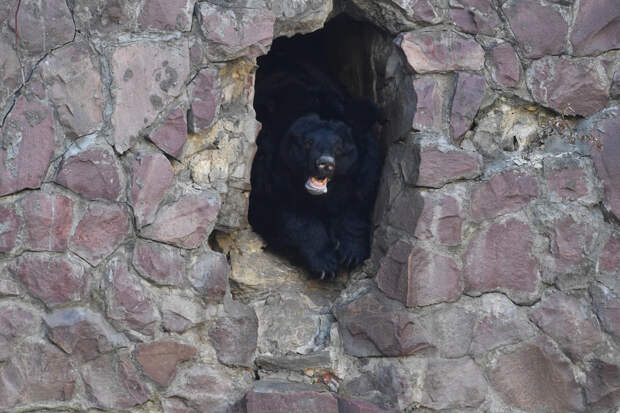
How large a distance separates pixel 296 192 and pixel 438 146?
121cm

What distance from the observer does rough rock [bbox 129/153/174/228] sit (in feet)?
11.7

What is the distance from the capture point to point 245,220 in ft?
13.8

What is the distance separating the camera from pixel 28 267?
3480 millimetres

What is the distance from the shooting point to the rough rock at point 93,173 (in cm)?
349

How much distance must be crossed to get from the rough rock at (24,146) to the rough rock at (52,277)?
28 centimetres

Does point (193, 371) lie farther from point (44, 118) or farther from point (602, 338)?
point (602, 338)

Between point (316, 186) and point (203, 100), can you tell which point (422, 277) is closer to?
point (316, 186)

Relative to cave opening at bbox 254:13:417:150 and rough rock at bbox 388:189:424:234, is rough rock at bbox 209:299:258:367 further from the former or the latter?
cave opening at bbox 254:13:417:150

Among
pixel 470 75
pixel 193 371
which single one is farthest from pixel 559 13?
pixel 193 371

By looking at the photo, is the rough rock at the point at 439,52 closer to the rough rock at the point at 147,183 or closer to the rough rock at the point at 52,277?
the rough rock at the point at 147,183

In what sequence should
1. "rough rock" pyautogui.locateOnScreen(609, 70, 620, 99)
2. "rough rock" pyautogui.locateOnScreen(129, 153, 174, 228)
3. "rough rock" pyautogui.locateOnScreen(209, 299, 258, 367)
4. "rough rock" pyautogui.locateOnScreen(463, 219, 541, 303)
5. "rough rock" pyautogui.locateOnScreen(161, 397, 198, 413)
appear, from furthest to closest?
"rough rock" pyautogui.locateOnScreen(609, 70, 620, 99) < "rough rock" pyautogui.locateOnScreen(463, 219, 541, 303) < "rough rock" pyautogui.locateOnScreen(209, 299, 258, 367) < "rough rock" pyautogui.locateOnScreen(161, 397, 198, 413) < "rough rock" pyautogui.locateOnScreen(129, 153, 174, 228)

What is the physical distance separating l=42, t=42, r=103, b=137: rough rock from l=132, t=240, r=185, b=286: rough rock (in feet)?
1.63

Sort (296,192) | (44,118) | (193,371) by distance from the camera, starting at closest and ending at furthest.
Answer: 1. (44,118)
2. (193,371)
3. (296,192)

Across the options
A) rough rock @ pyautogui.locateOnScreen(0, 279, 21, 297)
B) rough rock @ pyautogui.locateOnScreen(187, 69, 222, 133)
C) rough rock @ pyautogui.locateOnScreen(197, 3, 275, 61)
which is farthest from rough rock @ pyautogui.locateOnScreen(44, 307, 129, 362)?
rough rock @ pyautogui.locateOnScreen(197, 3, 275, 61)
